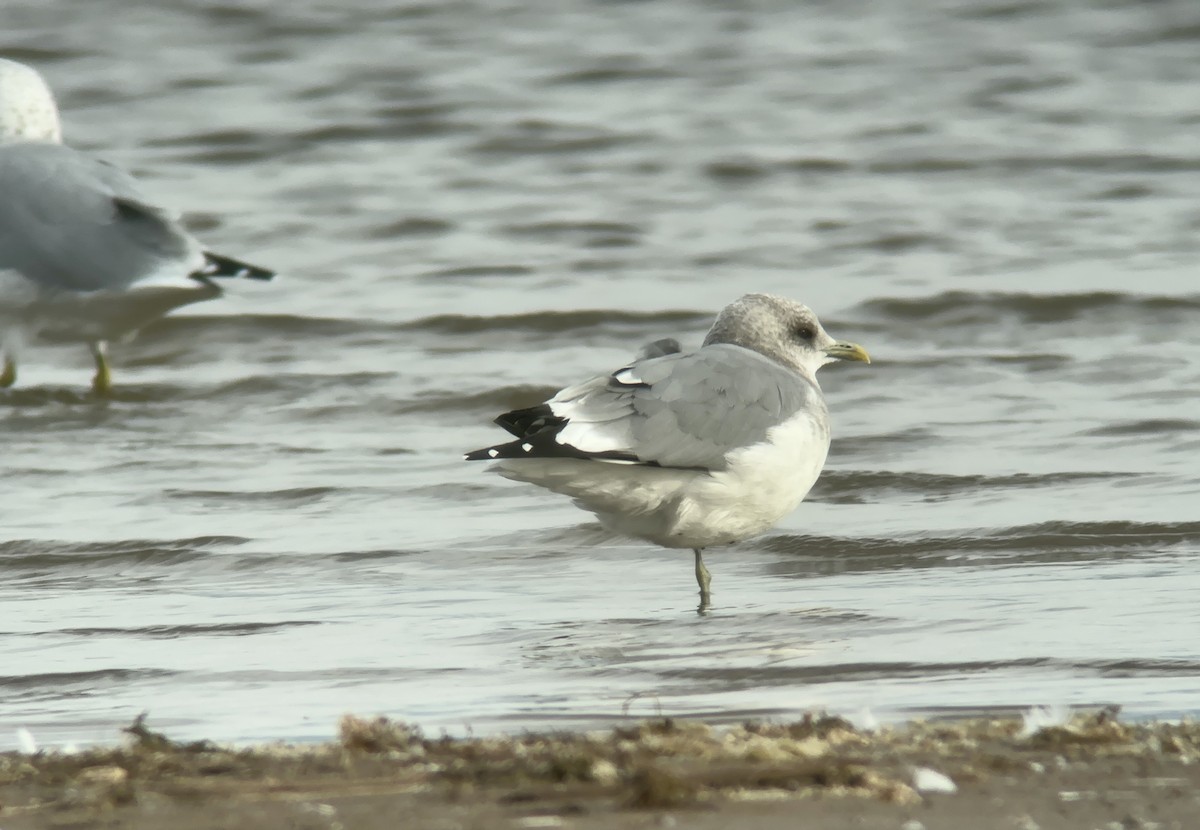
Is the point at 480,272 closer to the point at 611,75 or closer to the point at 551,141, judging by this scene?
the point at 551,141

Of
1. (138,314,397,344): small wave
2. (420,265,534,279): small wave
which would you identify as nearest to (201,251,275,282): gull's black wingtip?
(138,314,397,344): small wave

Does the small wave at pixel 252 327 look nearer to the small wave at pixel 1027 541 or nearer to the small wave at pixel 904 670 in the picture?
the small wave at pixel 1027 541

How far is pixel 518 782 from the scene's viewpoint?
10.4 feet

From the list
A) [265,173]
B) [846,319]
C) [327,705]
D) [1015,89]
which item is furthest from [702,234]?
[327,705]

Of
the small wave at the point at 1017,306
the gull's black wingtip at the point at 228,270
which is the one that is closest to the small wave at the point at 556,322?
the small wave at the point at 1017,306

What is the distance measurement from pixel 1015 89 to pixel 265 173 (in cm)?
609

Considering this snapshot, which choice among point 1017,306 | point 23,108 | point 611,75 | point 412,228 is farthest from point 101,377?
point 611,75

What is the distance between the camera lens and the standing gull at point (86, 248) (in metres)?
9.25

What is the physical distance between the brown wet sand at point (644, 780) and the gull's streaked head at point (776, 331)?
2.50 meters

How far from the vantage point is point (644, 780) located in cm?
303

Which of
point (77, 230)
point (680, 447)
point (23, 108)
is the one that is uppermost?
point (23, 108)

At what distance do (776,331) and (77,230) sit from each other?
438cm

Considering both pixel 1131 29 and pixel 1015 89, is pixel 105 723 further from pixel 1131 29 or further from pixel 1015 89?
pixel 1131 29

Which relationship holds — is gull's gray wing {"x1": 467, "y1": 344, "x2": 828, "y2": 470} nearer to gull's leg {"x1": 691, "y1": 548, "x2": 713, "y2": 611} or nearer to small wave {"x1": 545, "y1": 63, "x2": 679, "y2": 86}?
gull's leg {"x1": 691, "y1": 548, "x2": 713, "y2": 611}
